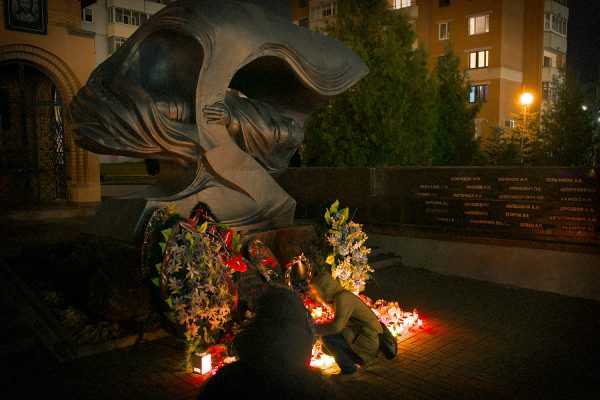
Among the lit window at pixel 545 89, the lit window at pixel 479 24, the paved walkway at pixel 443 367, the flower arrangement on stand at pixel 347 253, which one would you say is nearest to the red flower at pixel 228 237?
the paved walkway at pixel 443 367

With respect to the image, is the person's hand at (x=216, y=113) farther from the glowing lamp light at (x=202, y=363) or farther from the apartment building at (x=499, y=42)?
the apartment building at (x=499, y=42)

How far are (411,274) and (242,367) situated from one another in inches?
333

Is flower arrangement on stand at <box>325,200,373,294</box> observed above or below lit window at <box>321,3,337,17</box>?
below

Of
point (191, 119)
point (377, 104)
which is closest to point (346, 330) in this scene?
point (191, 119)

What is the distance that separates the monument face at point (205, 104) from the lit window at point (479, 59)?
26.6 metres

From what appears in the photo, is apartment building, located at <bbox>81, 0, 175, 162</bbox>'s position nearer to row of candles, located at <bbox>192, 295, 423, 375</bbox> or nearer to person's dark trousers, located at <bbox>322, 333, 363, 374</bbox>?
row of candles, located at <bbox>192, 295, 423, 375</bbox>

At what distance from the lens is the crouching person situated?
4.97 meters

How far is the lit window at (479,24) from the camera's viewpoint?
31.4 meters

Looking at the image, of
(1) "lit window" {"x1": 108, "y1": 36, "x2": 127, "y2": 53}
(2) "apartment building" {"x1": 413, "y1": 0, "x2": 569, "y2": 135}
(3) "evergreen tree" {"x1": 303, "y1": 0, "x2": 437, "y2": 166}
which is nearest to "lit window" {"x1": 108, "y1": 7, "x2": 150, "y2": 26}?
(1) "lit window" {"x1": 108, "y1": 36, "x2": 127, "y2": 53}

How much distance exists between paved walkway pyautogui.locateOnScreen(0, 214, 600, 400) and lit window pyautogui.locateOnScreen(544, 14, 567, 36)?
29.9 metres

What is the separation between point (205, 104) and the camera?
22.0 ft

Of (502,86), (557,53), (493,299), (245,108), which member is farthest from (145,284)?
(557,53)

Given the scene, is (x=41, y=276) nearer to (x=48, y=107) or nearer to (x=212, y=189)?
(x=212, y=189)

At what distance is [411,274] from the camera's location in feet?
32.1
